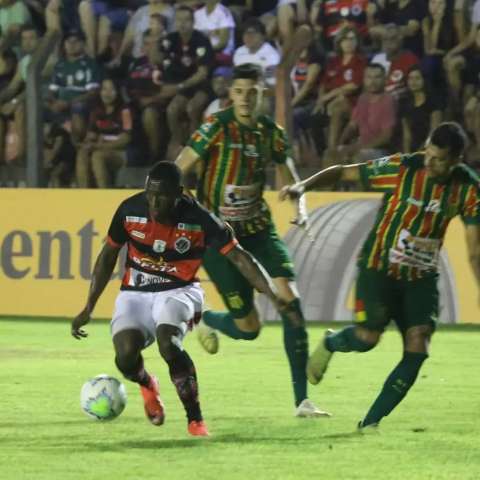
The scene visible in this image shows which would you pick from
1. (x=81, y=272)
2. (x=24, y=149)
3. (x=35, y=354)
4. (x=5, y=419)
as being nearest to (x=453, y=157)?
(x=5, y=419)

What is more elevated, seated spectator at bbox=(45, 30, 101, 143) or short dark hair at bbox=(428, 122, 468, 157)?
short dark hair at bbox=(428, 122, 468, 157)

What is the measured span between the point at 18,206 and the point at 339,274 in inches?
155

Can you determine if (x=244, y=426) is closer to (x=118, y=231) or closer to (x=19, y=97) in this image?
(x=118, y=231)

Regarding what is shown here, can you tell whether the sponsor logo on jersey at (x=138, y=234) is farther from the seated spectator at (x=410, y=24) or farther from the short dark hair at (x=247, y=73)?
the seated spectator at (x=410, y=24)

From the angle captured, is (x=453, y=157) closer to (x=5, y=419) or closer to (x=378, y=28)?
(x=5, y=419)

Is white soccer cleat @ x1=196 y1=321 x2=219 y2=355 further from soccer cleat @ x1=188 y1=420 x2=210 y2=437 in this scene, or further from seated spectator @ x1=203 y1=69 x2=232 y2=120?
seated spectator @ x1=203 y1=69 x2=232 y2=120

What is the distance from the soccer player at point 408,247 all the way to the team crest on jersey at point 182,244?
2.04 ft

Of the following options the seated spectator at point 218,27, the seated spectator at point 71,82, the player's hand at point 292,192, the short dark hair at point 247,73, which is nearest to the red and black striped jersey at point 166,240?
the player's hand at point 292,192

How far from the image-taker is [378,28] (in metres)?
19.2

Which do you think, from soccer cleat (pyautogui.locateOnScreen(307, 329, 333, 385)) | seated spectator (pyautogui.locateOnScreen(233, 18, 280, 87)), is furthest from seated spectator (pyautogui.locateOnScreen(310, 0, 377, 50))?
soccer cleat (pyautogui.locateOnScreen(307, 329, 333, 385))

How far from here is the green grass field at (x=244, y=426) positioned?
7.84m

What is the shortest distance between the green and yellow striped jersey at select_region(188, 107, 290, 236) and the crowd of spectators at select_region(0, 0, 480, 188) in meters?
7.54

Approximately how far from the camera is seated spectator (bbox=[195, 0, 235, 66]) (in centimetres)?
2009

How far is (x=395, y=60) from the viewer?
61.6ft
